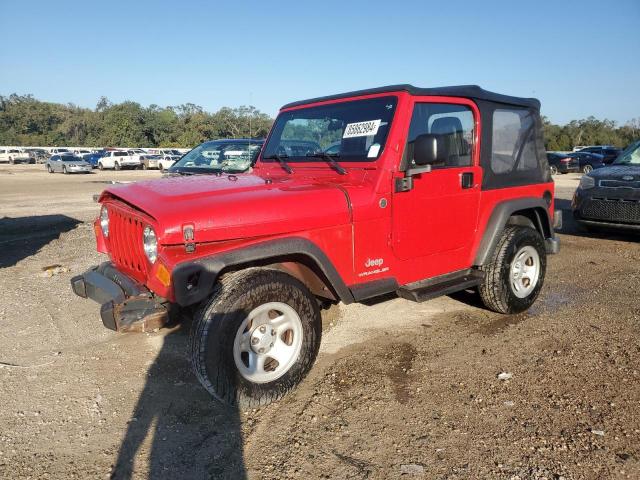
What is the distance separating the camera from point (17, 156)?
45750 mm

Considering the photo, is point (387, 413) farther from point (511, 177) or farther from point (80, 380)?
point (511, 177)

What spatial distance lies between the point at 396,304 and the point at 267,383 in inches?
97.7

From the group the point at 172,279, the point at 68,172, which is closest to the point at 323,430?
the point at 172,279

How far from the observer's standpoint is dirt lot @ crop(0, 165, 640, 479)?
2.64 meters

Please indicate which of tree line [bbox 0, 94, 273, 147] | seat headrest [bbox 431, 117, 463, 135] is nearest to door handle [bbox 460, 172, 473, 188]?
seat headrest [bbox 431, 117, 463, 135]

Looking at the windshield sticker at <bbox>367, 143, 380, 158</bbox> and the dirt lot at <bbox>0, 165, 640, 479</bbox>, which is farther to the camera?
the windshield sticker at <bbox>367, 143, 380, 158</bbox>

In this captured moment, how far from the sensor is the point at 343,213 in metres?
3.38

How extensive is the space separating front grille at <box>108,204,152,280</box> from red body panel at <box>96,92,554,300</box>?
3 cm

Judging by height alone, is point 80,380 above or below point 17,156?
below

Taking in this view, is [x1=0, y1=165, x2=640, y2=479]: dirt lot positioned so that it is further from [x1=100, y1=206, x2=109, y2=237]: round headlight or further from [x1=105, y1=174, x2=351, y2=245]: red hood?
[x1=105, y1=174, x2=351, y2=245]: red hood

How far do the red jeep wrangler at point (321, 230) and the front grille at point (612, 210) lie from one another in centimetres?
370

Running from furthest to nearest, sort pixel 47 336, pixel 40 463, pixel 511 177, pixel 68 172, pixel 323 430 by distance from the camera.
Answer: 1. pixel 68 172
2. pixel 511 177
3. pixel 47 336
4. pixel 323 430
5. pixel 40 463

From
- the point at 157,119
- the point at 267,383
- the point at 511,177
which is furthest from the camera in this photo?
the point at 157,119

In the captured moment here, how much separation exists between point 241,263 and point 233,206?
1.18ft
